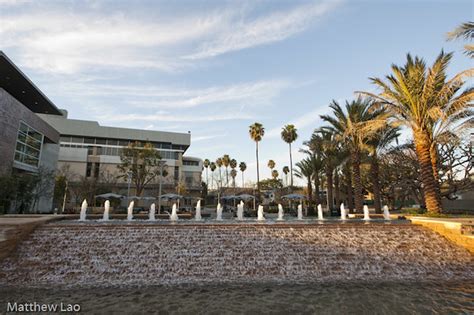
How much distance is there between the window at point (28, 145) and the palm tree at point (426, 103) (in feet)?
100

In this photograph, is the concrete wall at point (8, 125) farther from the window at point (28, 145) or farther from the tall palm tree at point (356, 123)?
the tall palm tree at point (356, 123)

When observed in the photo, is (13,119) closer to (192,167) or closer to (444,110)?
(444,110)

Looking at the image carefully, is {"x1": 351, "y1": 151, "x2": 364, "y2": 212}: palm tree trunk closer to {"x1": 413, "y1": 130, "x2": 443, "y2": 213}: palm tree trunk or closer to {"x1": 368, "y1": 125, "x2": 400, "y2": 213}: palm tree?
{"x1": 368, "y1": 125, "x2": 400, "y2": 213}: palm tree

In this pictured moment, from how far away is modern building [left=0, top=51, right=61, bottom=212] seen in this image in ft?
74.1

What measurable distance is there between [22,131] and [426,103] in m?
33.8

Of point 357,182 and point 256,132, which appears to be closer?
point 357,182

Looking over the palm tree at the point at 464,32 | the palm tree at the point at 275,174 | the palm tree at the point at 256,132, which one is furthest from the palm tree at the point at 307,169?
the palm tree at the point at 275,174

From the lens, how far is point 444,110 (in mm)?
16484

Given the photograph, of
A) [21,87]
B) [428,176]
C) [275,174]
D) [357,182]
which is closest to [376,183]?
[357,182]

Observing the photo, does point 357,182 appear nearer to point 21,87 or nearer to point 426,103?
point 426,103

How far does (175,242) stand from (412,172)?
30.1m

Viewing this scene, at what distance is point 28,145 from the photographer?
26.9 m

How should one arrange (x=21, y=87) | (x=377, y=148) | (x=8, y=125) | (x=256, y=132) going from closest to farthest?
(x=8, y=125) < (x=377, y=148) < (x=21, y=87) < (x=256, y=132)

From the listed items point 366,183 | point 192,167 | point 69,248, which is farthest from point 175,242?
point 192,167
